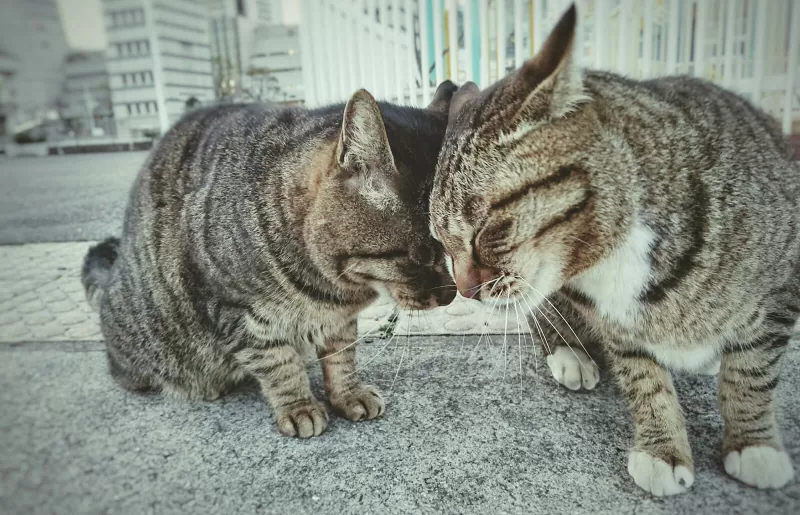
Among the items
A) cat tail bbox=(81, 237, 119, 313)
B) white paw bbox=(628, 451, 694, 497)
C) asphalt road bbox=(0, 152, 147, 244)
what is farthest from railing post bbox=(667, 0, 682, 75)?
cat tail bbox=(81, 237, 119, 313)

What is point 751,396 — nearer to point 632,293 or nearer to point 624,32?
point 632,293

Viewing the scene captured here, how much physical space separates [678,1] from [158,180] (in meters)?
1.35

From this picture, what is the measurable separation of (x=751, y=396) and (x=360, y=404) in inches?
33.3

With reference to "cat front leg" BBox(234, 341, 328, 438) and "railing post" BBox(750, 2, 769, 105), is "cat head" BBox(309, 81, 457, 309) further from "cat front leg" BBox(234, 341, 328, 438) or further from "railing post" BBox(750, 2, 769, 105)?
"railing post" BBox(750, 2, 769, 105)

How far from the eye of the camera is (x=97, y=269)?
5.85 feet

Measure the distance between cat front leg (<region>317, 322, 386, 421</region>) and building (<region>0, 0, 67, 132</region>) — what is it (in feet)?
2.91

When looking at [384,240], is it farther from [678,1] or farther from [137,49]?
[678,1]

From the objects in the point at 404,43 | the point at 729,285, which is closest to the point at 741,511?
the point at 729,285

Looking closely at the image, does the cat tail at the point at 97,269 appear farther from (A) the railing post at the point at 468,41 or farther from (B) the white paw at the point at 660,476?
(B) the white paw at the point at 660,476

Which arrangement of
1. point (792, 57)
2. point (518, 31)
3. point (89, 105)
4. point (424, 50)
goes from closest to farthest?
point (89, 105)
point (792, 57)
point (518, 31)
point (424, 50)

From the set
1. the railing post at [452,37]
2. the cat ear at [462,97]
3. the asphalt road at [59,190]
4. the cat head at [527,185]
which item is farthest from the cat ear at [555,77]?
the railing post at [452,37]

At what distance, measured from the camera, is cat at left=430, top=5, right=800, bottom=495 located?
879mm

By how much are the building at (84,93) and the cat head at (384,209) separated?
482mm

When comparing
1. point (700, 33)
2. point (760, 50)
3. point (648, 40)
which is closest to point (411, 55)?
point (648, 40)
